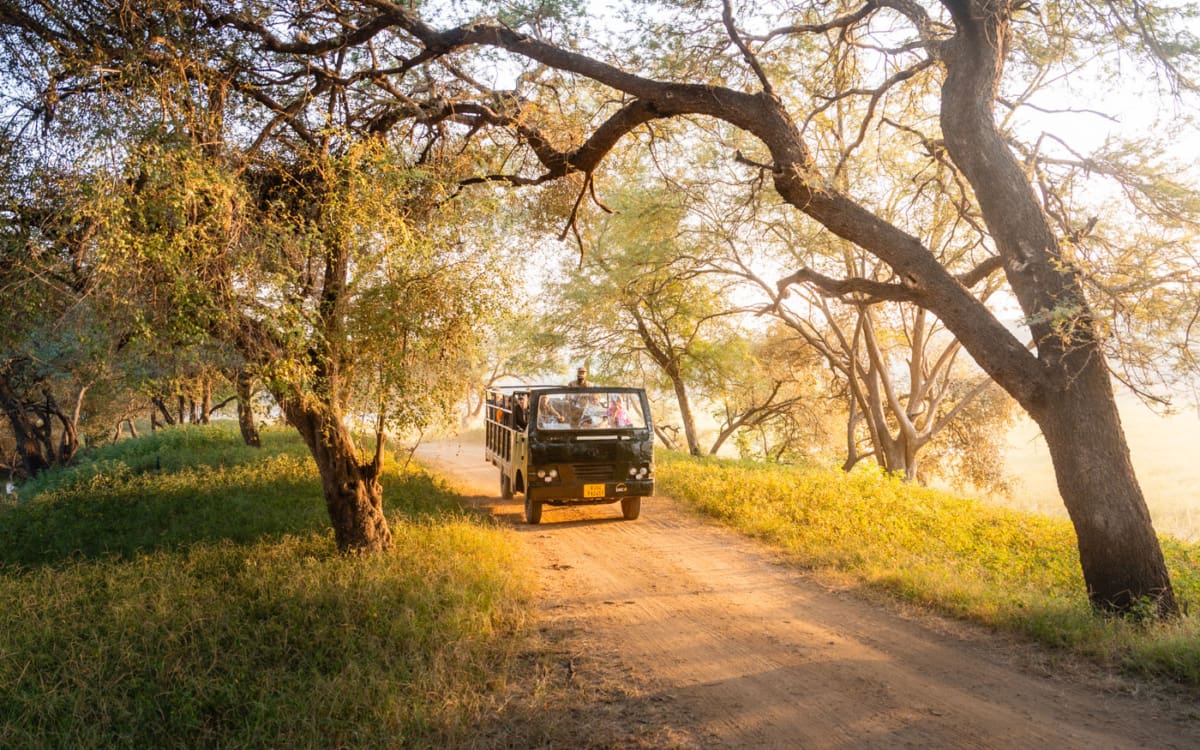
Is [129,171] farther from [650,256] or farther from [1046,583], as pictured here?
[650,256]

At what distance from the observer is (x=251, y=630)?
20.9 feet

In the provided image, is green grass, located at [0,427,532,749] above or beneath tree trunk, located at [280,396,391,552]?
beneath

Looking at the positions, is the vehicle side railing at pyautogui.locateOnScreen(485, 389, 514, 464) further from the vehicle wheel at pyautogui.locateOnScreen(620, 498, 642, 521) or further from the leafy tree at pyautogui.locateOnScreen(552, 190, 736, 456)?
the leafy tree at pyautogui.locateOnScreen(552, 190, 736, 456)

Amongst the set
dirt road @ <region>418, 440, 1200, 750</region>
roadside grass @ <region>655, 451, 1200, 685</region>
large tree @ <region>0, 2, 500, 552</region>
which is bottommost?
dirt road @ <region>418, 440, 1200, 750</region>

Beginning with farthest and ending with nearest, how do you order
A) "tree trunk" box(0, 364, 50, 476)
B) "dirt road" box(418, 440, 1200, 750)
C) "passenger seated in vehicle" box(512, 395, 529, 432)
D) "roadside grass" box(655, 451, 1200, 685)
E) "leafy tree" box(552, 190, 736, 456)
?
1. "tree trunk" box(0, 364, 50, 476)
2. "leafy tree" box(552, 190, 736, 456)
3. "passenger seated in vehicle" box(512, 395, 529, 432)
4. "roadside grass" box(655, 451, 1200, 685)
5. "dirt road" box(418, 440, 1200, 750)

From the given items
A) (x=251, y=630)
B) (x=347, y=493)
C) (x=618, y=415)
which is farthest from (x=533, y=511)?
(x=251, y=630)

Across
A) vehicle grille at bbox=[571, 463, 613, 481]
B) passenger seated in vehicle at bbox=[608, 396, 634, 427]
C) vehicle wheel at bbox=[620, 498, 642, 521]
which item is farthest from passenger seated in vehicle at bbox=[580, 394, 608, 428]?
vehicle wheel at bbox=[620, 498, 642, 521]

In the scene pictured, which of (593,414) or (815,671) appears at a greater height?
(593,414)

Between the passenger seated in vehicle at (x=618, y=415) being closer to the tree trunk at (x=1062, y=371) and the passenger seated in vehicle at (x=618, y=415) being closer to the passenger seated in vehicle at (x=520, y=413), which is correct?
the passenger seated in vehicle at (x=520, y=413)

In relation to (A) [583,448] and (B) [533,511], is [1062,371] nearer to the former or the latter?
(A) [583,448]

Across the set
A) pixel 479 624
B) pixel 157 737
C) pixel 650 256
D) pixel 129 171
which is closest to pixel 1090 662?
pixel 479 624

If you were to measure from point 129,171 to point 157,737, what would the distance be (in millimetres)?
4397

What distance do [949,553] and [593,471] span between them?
5.42m

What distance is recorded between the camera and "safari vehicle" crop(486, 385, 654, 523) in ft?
38.3
